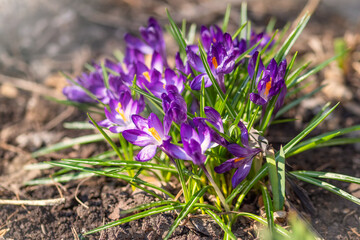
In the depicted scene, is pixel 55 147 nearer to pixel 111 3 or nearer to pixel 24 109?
pixel 24 109

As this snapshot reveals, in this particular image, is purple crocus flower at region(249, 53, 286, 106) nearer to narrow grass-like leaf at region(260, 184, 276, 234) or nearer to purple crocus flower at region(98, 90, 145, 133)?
narrow grass-like leaf at region(260, 184, 276, 234)

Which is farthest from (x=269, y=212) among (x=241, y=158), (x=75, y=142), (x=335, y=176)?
(x=75, y=142)

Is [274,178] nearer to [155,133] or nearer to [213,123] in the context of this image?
[213,123]

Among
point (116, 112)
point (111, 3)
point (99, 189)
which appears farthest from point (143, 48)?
point (111, 3)

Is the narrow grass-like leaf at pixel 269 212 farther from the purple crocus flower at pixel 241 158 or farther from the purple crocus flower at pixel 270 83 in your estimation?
the purple crocus flower at pixel 270 83

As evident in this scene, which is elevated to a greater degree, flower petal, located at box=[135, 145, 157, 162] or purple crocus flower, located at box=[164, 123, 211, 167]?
purple crocus flower, located at box=[164, 123, 211, 167]

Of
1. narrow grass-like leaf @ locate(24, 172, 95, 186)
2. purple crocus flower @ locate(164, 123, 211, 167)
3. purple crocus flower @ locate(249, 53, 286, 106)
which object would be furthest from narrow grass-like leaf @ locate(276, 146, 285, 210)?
narrow grass-like leaf @ locate(24, 172, 95, 186)
